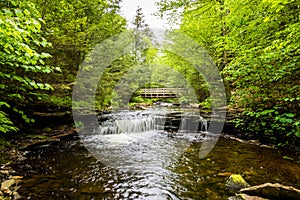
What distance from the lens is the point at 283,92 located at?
422cm

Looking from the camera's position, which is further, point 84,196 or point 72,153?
point 72,153

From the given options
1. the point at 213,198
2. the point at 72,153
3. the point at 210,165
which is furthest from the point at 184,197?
the point at 72,153

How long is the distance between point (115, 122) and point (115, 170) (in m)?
4.93

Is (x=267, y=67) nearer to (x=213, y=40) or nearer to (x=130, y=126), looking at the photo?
(x=213, y=40)

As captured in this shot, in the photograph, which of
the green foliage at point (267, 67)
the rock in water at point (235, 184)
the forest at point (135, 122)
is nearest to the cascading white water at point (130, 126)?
the forest at point (135, 122)

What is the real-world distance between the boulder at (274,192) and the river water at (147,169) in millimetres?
352

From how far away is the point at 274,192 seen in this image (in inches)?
106

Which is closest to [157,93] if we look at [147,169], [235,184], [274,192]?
[147,169]

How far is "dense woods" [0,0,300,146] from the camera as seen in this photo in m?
2.74

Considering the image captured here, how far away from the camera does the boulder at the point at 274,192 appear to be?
2.61 meters

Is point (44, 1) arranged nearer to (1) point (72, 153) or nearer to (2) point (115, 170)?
(1) point (72, 153)

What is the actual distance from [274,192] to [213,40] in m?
5.18

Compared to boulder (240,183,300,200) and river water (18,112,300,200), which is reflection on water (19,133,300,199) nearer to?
river water (18,112,300,200)

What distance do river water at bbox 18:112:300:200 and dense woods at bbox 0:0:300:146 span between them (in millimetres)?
861
